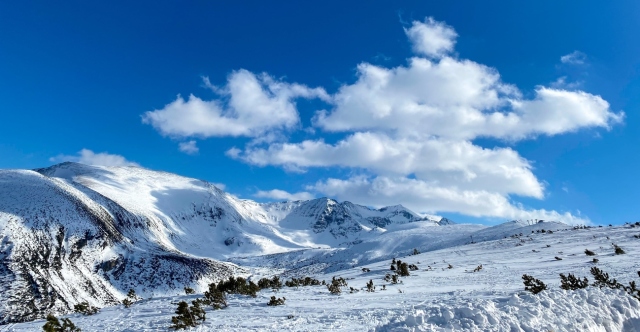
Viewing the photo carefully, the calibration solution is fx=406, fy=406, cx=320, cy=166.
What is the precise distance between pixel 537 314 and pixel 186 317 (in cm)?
1042

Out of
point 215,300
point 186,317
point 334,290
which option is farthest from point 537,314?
point 215,300

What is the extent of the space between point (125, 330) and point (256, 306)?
16.4 ft

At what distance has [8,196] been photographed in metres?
Result: 73.1

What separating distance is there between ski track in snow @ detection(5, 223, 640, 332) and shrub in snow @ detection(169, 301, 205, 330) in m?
0.34

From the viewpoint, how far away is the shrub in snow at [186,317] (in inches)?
506

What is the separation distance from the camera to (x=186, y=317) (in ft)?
43.0

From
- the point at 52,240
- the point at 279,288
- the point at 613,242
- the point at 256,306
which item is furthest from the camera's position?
the point at 52,240

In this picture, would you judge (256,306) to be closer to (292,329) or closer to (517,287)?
(292,329)

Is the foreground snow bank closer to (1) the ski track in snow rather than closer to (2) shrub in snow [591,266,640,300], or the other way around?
(1) the ski track in snow

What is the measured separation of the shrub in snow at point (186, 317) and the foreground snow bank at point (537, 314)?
6.33 meters

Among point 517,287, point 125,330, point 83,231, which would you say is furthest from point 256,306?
point 83,231

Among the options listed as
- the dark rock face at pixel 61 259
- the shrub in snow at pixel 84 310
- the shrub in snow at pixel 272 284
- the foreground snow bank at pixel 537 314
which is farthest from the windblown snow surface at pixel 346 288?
the shrub in snow at pixel 272 284

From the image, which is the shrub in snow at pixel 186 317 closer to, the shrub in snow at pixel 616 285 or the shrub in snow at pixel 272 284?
the shrub in snow at pixel 272 284

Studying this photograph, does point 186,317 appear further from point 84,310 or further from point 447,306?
point 447,306
